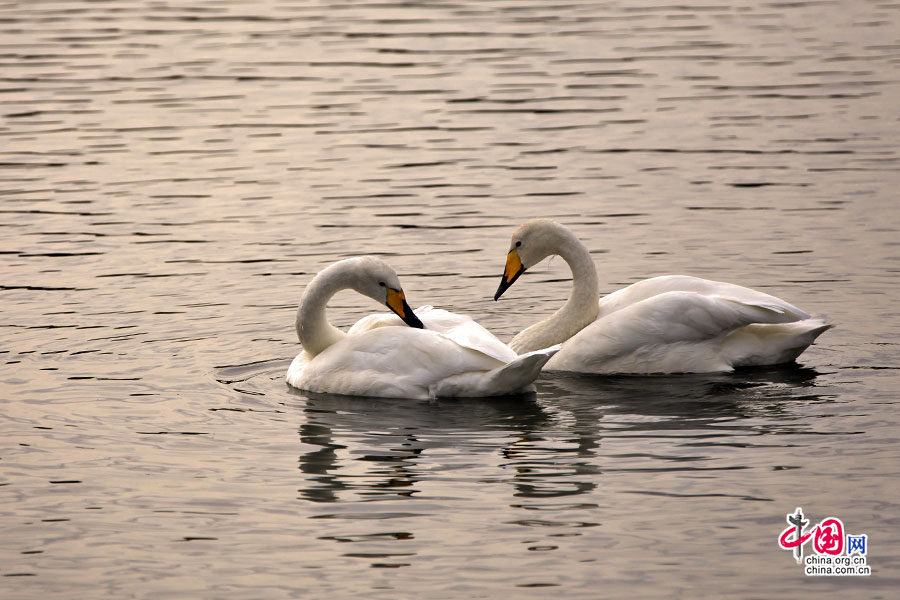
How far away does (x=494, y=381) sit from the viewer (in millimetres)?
10930

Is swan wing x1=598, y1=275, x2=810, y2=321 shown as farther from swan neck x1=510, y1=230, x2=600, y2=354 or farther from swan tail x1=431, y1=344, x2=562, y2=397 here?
swan tail x1=431, y1=344, x2=562, y2=397

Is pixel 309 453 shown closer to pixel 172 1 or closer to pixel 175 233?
pixel 175 233

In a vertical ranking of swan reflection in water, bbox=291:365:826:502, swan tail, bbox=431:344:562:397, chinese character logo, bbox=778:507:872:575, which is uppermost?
swan tail, bbox=431:344:562:397

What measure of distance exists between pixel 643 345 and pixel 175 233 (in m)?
7.28

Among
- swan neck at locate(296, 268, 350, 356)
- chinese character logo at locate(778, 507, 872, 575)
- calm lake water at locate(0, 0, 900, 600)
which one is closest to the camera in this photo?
chinese character logo at locate(778, 507, 872, 575)

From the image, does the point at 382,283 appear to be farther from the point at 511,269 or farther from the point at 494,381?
the point at 511,269

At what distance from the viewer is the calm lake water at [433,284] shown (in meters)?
8.20

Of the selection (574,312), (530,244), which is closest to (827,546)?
(574,312)

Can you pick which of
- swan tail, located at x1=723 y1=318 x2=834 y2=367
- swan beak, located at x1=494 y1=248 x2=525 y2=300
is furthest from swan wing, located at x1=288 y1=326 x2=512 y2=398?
swan tail, located at x1=723 y1=318 x2=834 y2=367

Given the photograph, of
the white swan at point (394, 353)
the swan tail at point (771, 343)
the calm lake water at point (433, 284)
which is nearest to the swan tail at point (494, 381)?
the white swan at point (394, 353)

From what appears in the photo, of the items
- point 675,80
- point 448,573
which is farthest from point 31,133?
point 448,573

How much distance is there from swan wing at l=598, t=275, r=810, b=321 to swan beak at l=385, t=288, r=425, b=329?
1911 millimetres

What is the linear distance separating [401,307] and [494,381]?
3.13 ft

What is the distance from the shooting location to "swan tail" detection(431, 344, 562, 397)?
10766 mm
